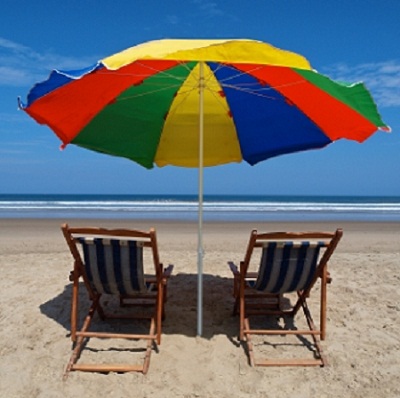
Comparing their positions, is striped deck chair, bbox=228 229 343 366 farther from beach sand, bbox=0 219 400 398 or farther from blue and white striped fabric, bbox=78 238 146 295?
blue and white striped fabric, bbox=78 238 146 295

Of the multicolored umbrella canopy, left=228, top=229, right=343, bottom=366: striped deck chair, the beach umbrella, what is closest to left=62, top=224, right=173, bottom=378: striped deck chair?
the beach umbrella

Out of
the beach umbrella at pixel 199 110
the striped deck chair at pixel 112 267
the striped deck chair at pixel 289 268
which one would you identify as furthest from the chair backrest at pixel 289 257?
the striped deck chair at pixel 112 267

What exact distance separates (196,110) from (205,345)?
86.7 inches

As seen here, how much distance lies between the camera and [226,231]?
12.2 meters

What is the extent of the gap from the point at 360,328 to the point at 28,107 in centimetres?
336

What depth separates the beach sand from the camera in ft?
9.98

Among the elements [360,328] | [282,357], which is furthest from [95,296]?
[360,328]

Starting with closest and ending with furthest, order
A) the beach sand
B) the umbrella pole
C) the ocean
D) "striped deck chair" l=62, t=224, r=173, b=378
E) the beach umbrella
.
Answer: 1. the beach sand
2. "striped deck chair" l=62, t=224, r=173, b=378
3. the beach umbrella
4. the umbrella pole
5. the ocean

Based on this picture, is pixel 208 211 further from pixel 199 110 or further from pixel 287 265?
pixel 287 265

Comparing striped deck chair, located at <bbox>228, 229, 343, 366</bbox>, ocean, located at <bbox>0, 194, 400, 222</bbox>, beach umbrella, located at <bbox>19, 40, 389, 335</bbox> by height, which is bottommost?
ocean, located at <bbox>0, 194, 400, 222</bbox>

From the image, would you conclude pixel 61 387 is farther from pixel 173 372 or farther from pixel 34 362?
pixel 173 372

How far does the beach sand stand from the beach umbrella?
0.41 metres

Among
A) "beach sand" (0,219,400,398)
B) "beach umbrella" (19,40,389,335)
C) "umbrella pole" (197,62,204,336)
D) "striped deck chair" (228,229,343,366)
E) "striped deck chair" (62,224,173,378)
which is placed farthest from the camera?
"umbrella pole" (197,62,204,336)

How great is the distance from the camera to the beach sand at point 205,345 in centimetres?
304
